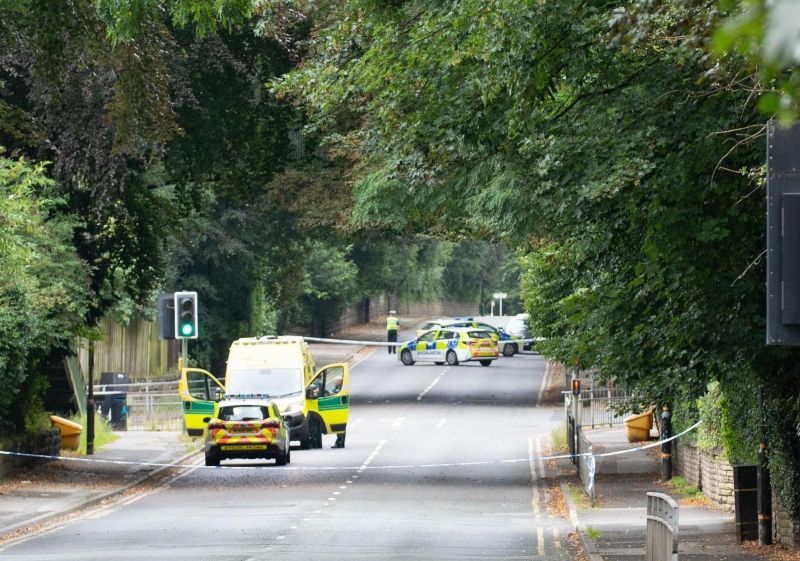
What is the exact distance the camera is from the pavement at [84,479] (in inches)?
808

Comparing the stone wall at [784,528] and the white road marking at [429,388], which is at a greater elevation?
the stone wall at [784,528]

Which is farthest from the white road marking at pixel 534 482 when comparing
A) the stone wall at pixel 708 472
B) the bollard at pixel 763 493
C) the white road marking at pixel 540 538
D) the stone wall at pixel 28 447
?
the stone wall at pixel 28 447

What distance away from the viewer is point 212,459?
2800 centimetres

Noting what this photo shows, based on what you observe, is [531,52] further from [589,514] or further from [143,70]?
[589,514]

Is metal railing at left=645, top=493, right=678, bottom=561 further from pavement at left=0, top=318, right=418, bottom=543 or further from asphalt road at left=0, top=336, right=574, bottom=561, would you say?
Answer: pavement at left=0, top=318, right=418, bottom=543

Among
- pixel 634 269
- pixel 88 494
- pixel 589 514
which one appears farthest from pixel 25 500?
pixel 634 269

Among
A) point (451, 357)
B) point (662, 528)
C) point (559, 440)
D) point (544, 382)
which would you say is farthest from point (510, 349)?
point (662, 528)

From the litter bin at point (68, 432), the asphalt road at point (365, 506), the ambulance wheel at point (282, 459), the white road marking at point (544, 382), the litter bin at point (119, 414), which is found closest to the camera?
the asphalt road at point (365, 506)

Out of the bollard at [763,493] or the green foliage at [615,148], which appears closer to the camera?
the green foliage at [615,148]

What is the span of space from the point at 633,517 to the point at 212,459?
10708mm

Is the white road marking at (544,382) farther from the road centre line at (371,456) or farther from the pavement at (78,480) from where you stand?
the pavement at (78,480)

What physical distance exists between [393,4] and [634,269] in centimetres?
412

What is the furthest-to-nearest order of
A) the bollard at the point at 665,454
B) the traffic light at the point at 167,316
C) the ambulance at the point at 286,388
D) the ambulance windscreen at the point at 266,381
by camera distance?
the ambulance windscreen at the point at 266,381 < the ambulance at the point at 286,388 < the traffic light at the point at 167,316 < the bollard at the point at 665,454

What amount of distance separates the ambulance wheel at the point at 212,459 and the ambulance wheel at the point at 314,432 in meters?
4.70
